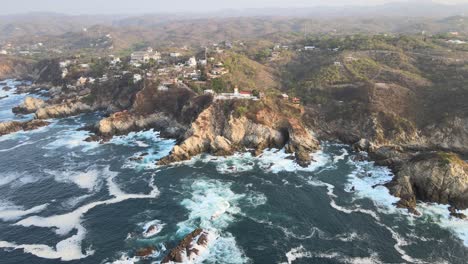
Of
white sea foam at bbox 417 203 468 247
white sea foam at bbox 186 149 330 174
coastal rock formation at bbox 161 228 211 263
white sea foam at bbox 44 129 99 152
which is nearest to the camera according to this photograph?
coastal rock formation at bbox 161 228 211 263

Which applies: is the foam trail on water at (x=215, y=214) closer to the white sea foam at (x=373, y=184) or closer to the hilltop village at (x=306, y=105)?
the hilltop village at (x=306, y=105)

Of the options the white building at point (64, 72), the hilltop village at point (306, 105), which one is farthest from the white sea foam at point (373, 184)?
the white building at point (64, 72)

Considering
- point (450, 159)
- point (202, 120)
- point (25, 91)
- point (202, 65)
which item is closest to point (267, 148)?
point (202, 120)

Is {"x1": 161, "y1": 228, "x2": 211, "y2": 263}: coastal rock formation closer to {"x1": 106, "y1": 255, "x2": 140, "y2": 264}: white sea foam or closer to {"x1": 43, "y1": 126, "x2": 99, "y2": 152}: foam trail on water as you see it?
{"x1": 106, "y1": 255, "x2": 140, "y2": 264}: white sea foam

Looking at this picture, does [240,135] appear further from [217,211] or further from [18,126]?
[18,126]

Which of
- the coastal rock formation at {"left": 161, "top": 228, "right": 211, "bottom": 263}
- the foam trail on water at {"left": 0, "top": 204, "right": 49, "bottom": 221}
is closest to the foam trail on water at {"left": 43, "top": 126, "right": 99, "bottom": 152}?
the foam trail on water at {"left": 0, "top": 204, "right": 49, "bottom": 221}

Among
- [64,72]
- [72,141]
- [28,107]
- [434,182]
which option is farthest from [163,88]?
[64,72]

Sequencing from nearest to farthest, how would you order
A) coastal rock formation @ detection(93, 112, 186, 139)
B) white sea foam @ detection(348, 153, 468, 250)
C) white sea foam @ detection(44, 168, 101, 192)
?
1. white sea foam @ detection(348, 153, 468, 250)
2. white sea foam @ detection(44, 168, 101, 192)
3. coastal rock formation @ detection(93, 112, 186, 139)
